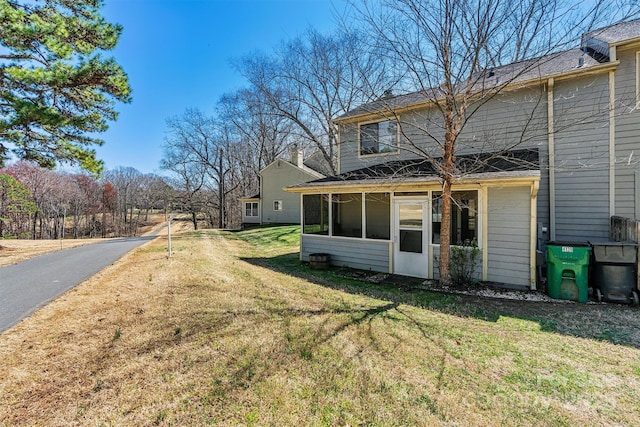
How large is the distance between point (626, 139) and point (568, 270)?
4.09 metres

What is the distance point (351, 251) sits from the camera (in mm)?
9164

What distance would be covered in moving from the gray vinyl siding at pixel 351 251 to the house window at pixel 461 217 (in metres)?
1.47

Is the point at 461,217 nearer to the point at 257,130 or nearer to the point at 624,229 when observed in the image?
the point at 624,229

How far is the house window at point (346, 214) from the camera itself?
9.46 metres

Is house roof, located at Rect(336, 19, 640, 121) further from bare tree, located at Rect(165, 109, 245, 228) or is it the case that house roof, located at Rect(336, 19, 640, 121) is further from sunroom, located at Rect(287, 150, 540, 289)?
bare tree, located at Rect(165, 109, 245, 228)

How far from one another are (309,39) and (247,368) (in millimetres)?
19713

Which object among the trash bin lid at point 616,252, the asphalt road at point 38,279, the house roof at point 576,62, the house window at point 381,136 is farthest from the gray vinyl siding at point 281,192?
the trash bin lid at point 616,252

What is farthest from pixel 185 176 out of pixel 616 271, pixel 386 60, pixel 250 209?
pixel 616 271

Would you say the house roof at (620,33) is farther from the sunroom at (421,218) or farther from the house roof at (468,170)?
the sunroom at (421,218)

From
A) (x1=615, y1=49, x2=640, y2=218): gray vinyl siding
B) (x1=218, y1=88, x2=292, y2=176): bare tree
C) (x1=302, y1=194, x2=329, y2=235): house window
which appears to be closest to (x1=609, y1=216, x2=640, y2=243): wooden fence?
(x1=615, y1=49, x2=640, y2=218): gray vinyl siding

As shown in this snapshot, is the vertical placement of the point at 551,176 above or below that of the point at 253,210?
above

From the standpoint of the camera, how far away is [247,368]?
3266 millimetres

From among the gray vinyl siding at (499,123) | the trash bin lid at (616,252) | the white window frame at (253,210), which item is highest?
the gray vinyl siding at (499,123)

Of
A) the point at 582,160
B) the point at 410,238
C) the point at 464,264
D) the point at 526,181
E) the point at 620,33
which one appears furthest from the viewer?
the point at 410,238
